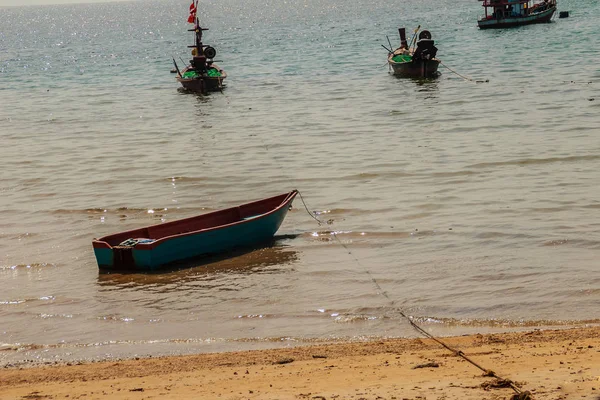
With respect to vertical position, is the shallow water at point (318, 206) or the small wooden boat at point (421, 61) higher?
the small wooden boat at point (421, 61)

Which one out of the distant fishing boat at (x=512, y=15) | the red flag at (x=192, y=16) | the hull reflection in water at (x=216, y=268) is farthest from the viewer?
the distant fishing boat at (x=512, y=15)

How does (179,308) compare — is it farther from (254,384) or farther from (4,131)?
(4,131)

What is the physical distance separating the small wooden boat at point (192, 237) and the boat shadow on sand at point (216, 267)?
11cm

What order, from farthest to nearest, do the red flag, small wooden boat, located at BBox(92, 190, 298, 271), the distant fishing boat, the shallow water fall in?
1. the distant fishing boat
2. the red flag
3. small wooden boat, located at BBox(92, 190, 298, 271)
4. the shallow water

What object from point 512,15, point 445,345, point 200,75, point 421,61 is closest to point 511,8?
point 512,15

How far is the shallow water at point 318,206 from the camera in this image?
38.0 ft

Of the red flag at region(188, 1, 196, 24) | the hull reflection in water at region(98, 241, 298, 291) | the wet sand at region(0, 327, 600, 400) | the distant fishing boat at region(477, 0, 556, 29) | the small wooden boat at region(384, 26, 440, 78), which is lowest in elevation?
the hull reflection in water at region(98, 241, 298, 291)

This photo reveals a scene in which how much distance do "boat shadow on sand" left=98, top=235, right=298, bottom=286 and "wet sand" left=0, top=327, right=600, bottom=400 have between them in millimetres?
3864

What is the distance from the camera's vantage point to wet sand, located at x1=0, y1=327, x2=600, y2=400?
7609 mm

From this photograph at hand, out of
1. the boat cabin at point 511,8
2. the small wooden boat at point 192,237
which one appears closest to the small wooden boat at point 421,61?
the small wooden boat at point 192,237

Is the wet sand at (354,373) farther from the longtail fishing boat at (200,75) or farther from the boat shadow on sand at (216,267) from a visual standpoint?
the longtail fishing boat at (200,75)

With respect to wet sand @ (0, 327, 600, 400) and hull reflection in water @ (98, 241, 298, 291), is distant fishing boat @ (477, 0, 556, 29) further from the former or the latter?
wet sand @ (0, 327, 600, 400)

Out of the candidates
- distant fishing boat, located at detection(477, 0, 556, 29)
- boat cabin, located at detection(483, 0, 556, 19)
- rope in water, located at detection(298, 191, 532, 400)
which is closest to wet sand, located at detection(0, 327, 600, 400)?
rope in water, located at detection(298, 191, 532, 400)

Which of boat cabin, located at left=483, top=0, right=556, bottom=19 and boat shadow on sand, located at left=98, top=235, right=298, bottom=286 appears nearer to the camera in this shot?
boat shadow on sand, located at left=98, top=235, right=298, bottom=286
